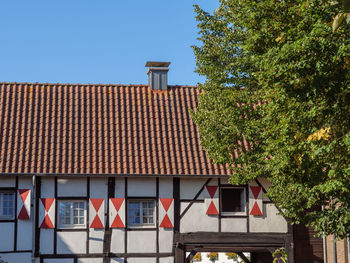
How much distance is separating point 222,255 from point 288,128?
79.0ft

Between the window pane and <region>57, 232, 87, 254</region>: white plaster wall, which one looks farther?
the window pane

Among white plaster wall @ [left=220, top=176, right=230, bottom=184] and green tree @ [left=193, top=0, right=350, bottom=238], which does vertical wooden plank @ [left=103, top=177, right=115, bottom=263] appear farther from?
green tree @ [left=193, top=0, right=350, bottom=238]

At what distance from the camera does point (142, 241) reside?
16.8 m

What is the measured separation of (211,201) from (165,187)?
1480 millimetres

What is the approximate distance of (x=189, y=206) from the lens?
17.1 metres

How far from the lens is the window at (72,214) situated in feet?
54.6

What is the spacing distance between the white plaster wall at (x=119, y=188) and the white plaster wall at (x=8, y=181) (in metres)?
3.00

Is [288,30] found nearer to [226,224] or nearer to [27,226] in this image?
[226,224]

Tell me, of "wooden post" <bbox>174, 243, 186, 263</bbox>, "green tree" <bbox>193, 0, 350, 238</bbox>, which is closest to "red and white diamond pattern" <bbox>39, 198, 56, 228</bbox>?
"wooden post" <bbox>174, 243, 186, 263</bbox>

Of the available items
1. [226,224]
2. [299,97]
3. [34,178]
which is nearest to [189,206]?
[226,224]

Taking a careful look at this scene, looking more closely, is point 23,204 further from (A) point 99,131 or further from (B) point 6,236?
(A) point 99,131

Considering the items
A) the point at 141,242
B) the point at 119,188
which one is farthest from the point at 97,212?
the point at 141,242

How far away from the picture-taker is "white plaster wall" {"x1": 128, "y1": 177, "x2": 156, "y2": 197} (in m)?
16.9

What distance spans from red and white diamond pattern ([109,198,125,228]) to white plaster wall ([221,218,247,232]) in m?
3.11
